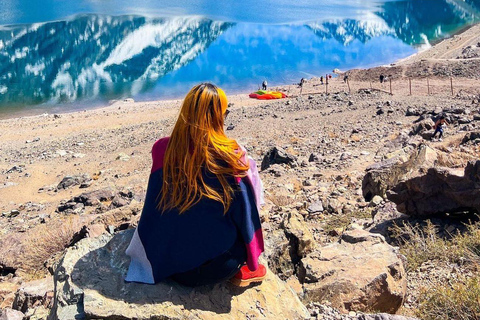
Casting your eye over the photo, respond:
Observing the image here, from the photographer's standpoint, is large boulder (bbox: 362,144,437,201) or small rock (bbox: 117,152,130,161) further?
small rock (bbox: 117,152,130,161)

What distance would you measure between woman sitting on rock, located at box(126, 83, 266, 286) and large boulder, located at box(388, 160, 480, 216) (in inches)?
133

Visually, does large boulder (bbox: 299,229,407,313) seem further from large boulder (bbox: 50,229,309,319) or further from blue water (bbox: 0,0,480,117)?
blue water (bbox: 0,0,480,117)

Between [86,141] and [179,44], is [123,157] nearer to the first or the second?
[86,141]

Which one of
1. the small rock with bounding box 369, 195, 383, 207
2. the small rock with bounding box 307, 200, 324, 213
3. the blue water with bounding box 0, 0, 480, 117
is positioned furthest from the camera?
the blue water with bounding box 0, 0, 480, 117

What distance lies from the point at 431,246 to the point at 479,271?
28.5 inches

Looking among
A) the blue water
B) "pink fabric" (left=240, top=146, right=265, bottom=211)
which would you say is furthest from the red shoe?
the blue water

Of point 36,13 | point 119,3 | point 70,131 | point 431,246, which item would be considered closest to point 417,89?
point 70,131

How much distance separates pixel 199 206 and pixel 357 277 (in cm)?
182

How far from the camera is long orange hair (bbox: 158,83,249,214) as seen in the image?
10.1 feet

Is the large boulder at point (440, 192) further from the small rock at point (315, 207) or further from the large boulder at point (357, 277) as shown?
the large boulder at point (357, 277)

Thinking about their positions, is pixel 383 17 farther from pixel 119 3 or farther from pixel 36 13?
pixel 36 13

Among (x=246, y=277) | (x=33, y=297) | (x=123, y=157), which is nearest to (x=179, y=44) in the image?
(x=123, y=157)

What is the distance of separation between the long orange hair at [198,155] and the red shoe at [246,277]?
592 millimetres

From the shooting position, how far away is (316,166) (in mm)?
10719
